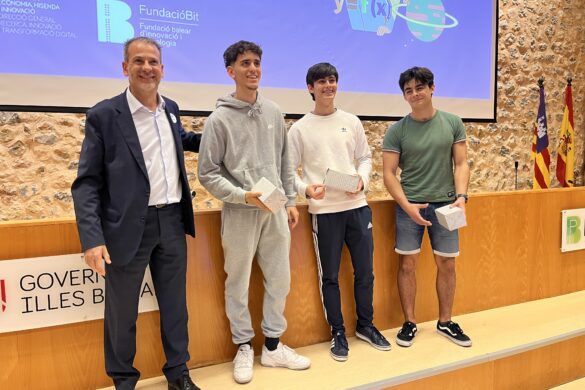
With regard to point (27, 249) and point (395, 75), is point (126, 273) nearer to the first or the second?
point (27, 249)

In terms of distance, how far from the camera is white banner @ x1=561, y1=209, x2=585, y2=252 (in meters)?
3.04

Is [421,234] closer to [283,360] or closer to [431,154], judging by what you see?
[431,154]

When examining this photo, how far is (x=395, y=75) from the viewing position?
13.9 ft

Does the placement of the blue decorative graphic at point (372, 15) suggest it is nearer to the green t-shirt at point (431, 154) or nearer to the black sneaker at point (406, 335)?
the green t-shirt at point (431, 154)

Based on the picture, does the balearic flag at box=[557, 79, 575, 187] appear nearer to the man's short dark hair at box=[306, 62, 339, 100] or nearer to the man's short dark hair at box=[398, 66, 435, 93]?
the man's short dark hair at box=[398, 66, 435, 93]

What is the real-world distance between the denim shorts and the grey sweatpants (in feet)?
2.20

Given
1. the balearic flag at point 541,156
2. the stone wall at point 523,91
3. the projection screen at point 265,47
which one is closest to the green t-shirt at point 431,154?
the projection screen at point 265,47

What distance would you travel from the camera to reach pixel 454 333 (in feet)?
7.72

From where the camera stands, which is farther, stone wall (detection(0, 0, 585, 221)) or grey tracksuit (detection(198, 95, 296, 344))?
stone wall (detection(0, 0, 585, 221))

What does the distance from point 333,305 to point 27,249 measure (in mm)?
1328

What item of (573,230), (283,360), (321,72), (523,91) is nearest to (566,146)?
(523,91)

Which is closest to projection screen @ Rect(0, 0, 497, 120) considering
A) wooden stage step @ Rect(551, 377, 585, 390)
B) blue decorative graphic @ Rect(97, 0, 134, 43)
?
blue decorative graphic @ Rect(97, 0, 134, 43)

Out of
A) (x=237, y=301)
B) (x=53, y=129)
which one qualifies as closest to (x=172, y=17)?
(x=53, y=129)

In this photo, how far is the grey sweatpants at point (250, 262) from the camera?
6.34 feet
